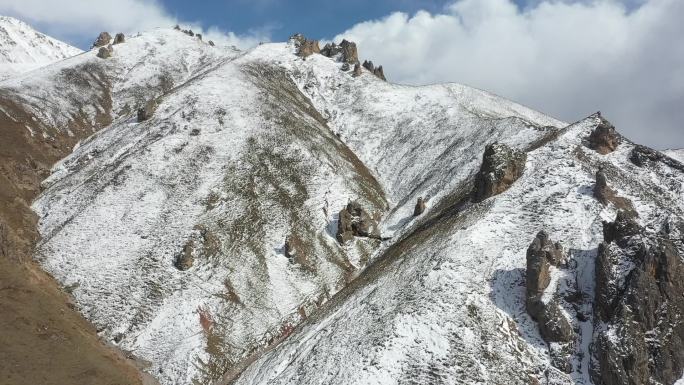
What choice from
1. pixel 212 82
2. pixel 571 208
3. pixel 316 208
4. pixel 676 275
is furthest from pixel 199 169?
pixel 676 275

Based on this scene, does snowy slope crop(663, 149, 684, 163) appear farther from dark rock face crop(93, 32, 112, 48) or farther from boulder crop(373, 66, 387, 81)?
dark rock face crop(93, 32, 112, 48)

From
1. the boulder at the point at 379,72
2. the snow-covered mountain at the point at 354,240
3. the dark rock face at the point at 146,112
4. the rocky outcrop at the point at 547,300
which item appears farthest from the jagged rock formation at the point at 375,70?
the rocky outcrop at the point at 547,300

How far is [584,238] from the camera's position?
1398 inches

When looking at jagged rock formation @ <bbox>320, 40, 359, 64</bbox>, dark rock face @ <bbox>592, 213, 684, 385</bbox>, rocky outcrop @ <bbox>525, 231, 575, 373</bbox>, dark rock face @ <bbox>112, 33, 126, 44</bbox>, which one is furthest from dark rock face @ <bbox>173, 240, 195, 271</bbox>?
dark rock face @ <bbox>112, 33, 126, 44</bbox>

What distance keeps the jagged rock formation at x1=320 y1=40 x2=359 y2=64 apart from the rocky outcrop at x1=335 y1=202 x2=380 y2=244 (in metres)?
61.5

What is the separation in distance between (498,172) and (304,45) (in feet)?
257

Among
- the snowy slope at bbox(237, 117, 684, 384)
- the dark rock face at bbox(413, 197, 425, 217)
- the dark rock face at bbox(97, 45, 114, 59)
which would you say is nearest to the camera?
the snowy slope at bbox(237, 117, 684, 384)

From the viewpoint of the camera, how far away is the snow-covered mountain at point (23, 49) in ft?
418

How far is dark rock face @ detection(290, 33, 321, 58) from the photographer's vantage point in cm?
10956

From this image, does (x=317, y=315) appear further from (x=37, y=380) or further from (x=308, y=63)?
(x=308, y=63)

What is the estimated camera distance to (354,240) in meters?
55.1

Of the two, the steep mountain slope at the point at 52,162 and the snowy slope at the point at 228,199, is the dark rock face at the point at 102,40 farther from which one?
the snowy slope at the point at 228,199

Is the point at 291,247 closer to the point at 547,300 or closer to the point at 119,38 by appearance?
the point at 547,300

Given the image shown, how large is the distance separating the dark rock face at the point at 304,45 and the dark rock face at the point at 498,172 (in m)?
73.7
